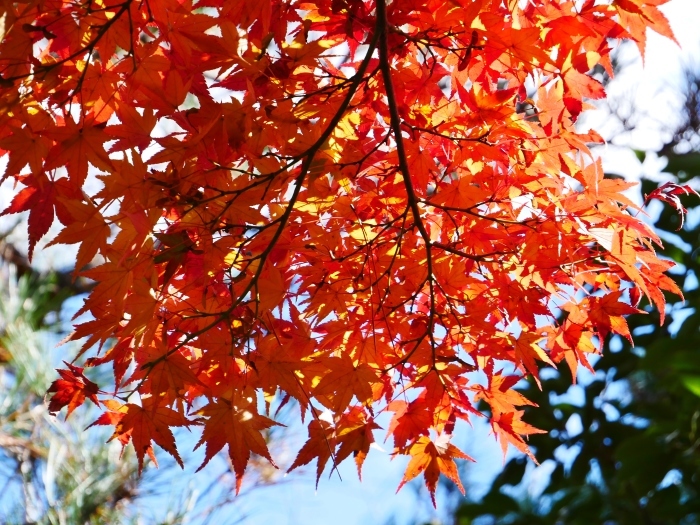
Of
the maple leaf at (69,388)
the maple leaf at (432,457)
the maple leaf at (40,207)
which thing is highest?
the maple leaf at (40,207)

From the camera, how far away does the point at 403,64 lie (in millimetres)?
890

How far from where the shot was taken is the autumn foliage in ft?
2.34

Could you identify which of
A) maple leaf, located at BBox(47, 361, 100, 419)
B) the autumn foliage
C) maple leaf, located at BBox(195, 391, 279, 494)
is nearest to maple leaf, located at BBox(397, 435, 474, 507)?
the autumn foliage

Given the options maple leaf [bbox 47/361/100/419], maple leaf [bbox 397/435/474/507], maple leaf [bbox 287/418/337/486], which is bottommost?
maple leaf [bbox 397/435/474/507]

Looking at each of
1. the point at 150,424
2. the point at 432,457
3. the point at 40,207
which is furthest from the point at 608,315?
the point at 40,207

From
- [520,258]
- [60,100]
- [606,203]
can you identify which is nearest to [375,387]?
[520,258]

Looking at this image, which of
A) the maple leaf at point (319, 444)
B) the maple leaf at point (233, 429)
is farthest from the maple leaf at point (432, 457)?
the maple leaf at point (233, 429)

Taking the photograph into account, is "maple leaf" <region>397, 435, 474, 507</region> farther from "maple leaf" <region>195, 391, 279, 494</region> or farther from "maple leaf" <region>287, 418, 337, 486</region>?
"maple leaf" <region>195, 391, 279, 494</region>

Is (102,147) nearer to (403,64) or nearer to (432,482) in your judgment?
(403,64)

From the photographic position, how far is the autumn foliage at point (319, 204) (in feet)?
2.34

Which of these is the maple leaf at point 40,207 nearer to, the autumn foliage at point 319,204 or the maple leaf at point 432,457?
the autumn foliage at point 319,204

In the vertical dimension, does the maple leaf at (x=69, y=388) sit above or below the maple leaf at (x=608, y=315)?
above

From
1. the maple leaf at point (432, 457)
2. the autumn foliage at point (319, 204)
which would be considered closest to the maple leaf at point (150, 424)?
the autumn foliage at point (319, 204)

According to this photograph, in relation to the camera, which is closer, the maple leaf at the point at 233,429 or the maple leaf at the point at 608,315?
the maple leaf at the point at 233,429
